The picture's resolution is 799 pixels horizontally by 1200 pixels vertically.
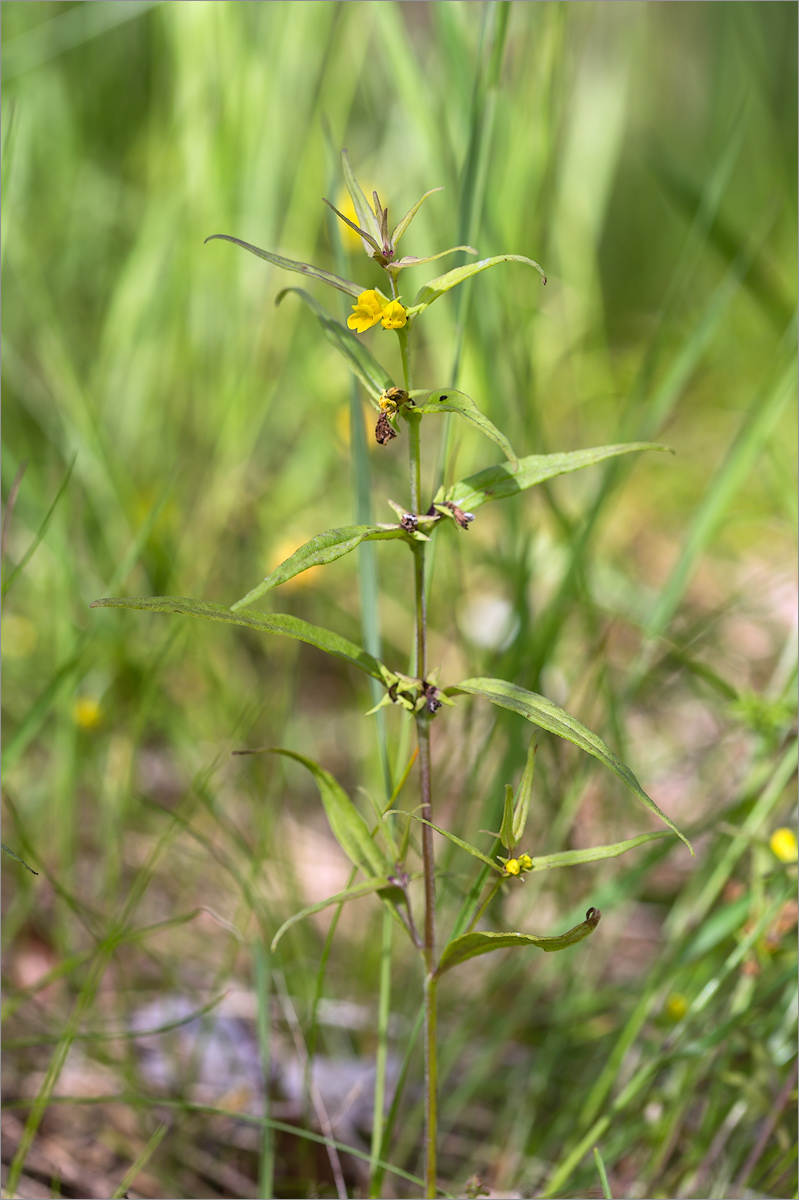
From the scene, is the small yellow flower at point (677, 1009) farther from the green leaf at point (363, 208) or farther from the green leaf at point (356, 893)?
the green leaf at point (363, 208)

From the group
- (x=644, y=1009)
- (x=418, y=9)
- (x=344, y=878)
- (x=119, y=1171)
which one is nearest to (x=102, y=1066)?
(x=119, y=1171)

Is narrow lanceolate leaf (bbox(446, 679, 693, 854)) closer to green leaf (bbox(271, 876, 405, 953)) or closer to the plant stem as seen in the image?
the plant stem

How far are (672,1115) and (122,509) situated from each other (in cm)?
112

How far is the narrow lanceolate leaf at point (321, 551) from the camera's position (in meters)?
0.50

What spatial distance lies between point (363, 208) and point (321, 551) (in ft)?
0.80

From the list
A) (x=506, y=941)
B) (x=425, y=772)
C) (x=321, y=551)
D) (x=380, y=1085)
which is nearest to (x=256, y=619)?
(x=321, y=551)

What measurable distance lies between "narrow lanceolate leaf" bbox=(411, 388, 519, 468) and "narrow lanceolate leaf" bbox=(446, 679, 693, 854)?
0.15m

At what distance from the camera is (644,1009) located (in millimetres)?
875

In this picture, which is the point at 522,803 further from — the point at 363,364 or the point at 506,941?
the point at 363,364

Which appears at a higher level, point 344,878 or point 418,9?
point 418,9

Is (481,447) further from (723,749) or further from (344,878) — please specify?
(344,878)

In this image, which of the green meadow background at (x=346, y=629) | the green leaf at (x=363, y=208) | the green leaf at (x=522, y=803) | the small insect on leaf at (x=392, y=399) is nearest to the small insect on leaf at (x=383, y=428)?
the small insect on leaf at (x=392, y=399)

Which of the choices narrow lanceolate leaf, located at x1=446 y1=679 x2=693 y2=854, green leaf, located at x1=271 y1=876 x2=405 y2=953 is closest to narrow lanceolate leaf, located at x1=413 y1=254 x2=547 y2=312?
narrow lanceolate leaf, located at x1=446 y1=679 x2=693 y2=854

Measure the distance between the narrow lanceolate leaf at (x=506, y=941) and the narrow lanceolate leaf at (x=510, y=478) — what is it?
0.28 meters
